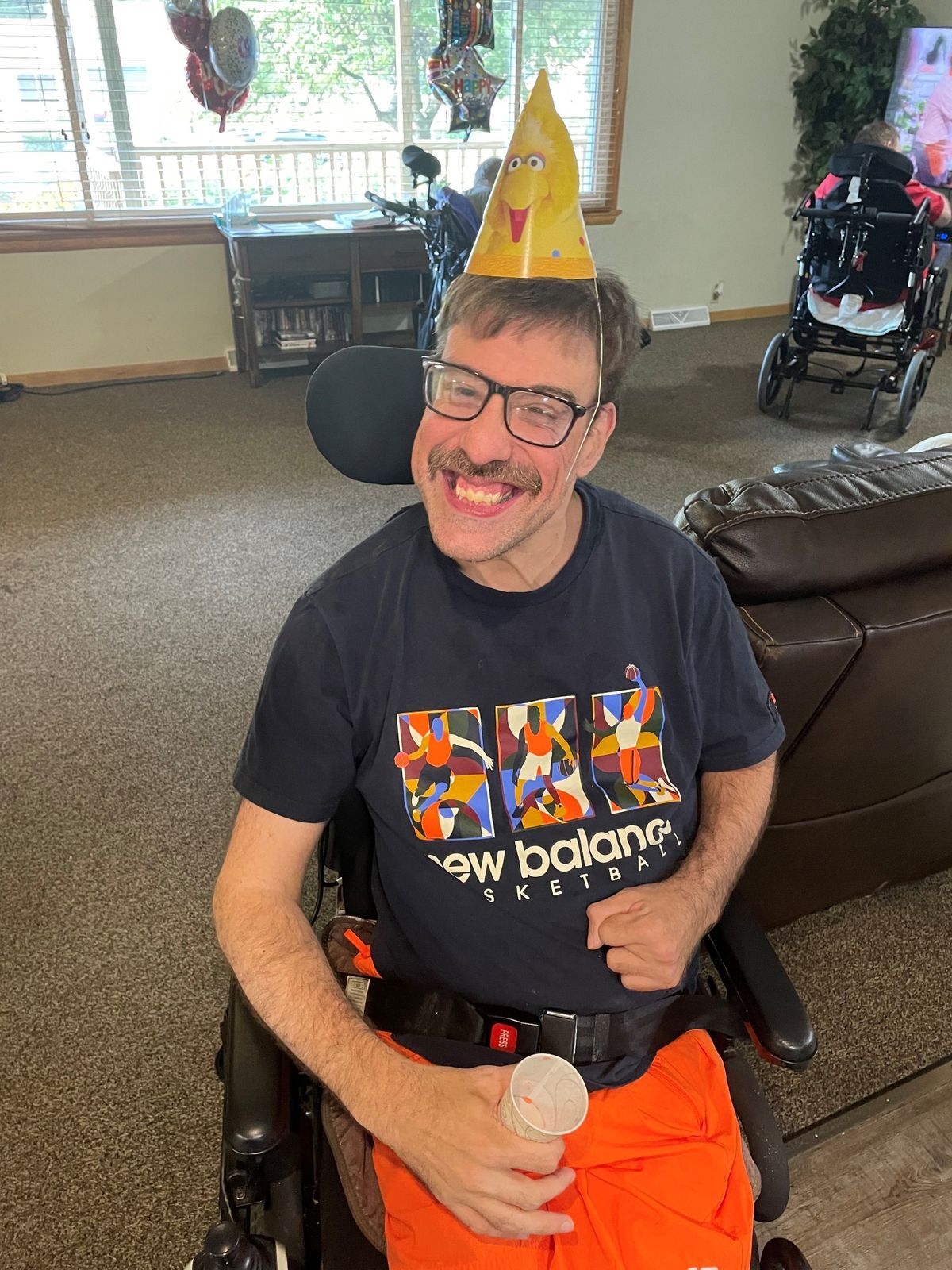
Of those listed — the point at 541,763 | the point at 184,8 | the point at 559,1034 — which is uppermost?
the point at 184,8

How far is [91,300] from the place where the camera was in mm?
4551

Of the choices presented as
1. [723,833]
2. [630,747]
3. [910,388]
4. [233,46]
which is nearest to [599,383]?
[630,747]

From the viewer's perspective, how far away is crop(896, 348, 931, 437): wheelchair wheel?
408 centimetres

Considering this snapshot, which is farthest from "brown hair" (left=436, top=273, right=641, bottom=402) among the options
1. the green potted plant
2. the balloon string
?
the green potted plant

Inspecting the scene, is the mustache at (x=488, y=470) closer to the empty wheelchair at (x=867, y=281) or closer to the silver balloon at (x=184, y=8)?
the empty wheelchair at (x=867, y=281)

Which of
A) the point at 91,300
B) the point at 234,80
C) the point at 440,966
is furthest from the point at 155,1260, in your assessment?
the point at 234,80

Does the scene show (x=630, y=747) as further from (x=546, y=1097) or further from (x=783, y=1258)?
(x=783, y=1258)

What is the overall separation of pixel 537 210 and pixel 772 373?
12.2ft

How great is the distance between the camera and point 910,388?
13.4 feet

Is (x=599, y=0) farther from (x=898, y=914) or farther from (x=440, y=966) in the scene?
(x=440, y=966)

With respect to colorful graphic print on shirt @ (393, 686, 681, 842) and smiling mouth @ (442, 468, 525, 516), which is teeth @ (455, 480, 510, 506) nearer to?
smiling mouth @ (442, 468, 525, 516)

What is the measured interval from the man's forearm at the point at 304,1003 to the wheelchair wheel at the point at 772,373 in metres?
4.03

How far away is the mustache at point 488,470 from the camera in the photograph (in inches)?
38.6

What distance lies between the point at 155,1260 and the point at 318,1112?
0.52 m
